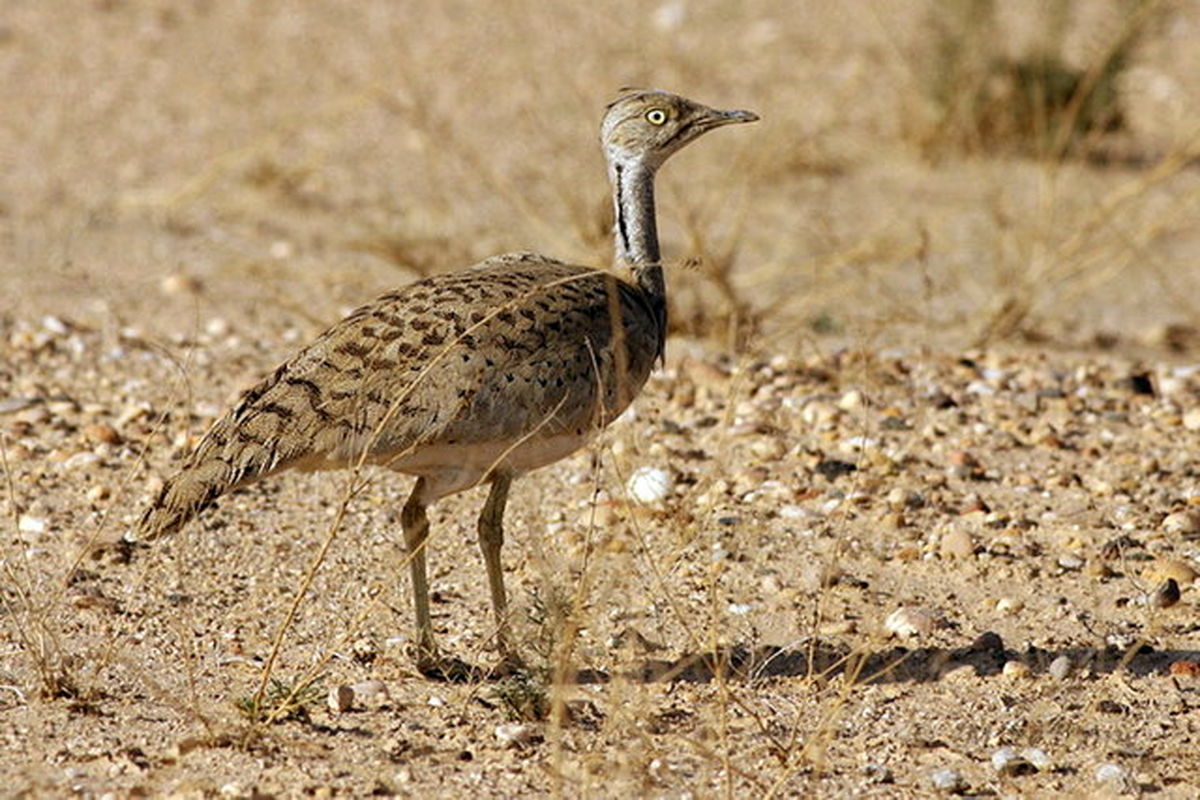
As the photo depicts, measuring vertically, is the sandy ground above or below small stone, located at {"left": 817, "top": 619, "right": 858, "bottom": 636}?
above

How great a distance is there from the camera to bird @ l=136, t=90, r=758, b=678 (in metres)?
4.01

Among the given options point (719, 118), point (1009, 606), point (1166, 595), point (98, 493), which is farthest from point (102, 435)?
point (1166, 595)

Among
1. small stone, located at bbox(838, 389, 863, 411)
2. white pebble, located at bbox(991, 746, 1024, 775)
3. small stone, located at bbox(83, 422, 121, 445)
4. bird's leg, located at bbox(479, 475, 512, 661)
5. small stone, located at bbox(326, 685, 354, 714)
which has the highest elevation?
small stone, located at bbox(83, 422, 121, 445)

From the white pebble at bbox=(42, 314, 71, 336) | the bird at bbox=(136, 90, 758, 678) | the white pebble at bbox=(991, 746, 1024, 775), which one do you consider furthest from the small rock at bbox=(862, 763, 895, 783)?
the white pebble at bbox=(42, 314, 71, 336)

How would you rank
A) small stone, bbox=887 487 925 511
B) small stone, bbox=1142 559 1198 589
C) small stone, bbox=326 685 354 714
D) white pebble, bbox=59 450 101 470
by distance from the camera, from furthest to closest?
white pebble, bbox=59 450 101 470 < small stone, bbox=887 487 925 511 < small stone, bbox=1142 559 1198 589 < small stone, bbox=326 685 354 714

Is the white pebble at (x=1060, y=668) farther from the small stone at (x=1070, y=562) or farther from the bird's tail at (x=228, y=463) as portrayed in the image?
the bird's tail at (x=228, y=463)

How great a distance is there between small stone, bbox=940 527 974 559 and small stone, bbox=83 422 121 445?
2439 mm

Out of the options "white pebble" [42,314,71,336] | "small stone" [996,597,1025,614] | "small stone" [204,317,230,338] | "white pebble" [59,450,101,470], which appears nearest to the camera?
"small stone" [996,597,1025,614]

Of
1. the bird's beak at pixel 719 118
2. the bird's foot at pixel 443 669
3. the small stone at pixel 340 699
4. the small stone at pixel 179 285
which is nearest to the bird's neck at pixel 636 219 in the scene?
the bird's beak at pixel 719 118

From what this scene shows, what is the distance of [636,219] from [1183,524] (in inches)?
67.7

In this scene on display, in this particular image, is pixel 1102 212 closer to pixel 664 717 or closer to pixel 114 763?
pixel 664 717

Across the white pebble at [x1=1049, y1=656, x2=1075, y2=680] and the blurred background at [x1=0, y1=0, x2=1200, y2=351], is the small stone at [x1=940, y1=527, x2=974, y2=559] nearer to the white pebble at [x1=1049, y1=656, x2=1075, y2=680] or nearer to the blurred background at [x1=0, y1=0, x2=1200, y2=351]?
the white pebble at [x1=1049, y1=656, x2=1075, y2=680]

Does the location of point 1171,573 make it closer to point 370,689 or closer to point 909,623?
point 909,623

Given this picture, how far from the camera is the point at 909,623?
4570 millimetres
